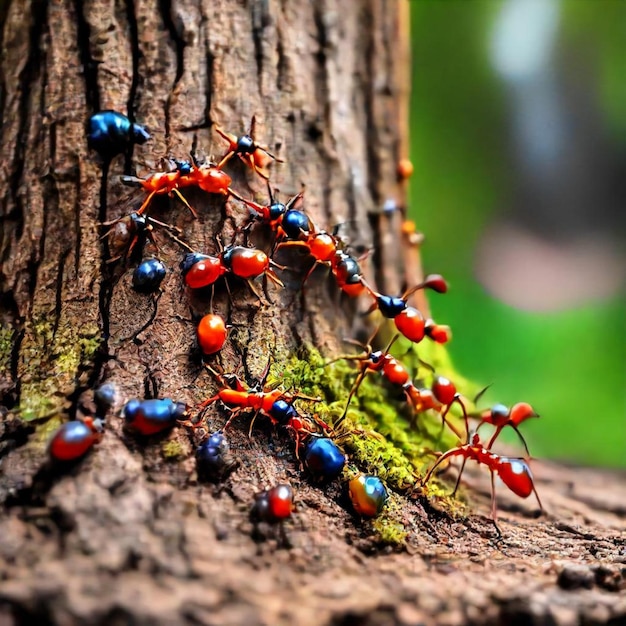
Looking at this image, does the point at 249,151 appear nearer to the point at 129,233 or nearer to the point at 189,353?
the point at 129,233

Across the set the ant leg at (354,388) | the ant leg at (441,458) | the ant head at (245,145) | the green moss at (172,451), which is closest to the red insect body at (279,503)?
the green moss at (172,451)

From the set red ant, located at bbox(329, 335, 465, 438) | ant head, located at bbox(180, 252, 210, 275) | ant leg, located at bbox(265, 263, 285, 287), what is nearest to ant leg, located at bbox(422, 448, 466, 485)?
red ant, located at bbox(329, 335, 465, 438)

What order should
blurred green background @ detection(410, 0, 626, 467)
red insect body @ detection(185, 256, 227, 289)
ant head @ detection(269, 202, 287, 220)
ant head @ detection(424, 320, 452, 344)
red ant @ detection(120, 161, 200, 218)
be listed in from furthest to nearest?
1. blurred green background @ detection(410, 0, 626, 467)
2. ant head @ detection(424, 320, 452, 344)
3. ant head @ detection(269, 202, 287, 220)
4. red ant @ detection(120, 161, 200, 218)
5. red insect body @ detection(185, 256, 227, 289)

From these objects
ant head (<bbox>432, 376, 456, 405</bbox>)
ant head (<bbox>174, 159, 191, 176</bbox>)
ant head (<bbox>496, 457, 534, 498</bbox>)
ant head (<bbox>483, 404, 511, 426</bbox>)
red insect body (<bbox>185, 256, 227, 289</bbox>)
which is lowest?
ant head (<bbox>496, 457, 534, 498</bbox>)

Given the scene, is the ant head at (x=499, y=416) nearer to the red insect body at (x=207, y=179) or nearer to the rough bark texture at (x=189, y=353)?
the rough bark texture at (x=189, y=353)

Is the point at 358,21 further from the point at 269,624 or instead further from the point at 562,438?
the point at 562,438

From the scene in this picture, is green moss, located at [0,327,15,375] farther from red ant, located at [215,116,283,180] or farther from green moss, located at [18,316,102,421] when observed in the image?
red ant, located at [215,116,283,180]

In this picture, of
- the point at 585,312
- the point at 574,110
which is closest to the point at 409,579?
the point at 585,312
